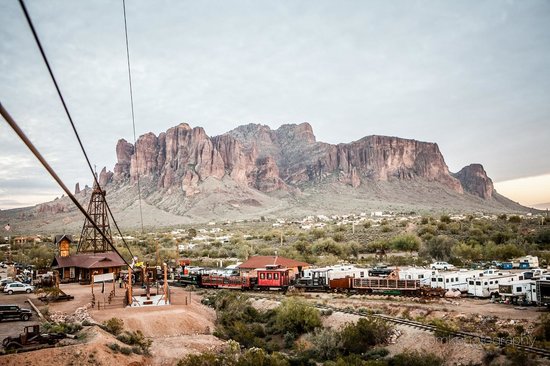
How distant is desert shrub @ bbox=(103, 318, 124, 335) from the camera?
2381 centimetres

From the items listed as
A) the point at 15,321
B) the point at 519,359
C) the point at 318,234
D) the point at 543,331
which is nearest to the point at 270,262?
the point at 15,321

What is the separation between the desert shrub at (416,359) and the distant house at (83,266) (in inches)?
1304

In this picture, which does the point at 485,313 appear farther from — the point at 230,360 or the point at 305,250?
the point at 305,250

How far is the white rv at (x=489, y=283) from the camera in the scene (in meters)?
30.8

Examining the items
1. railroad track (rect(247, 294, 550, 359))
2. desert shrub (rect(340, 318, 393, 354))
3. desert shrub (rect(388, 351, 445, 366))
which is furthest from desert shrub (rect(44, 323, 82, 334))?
desert shrub (rect(388, 351, 445, 366))

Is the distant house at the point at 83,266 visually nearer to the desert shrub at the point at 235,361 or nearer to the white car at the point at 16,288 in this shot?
the white car at the point at 16,288

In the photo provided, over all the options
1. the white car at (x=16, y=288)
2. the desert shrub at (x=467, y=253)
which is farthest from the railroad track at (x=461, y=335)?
the desert shrub at (x=467, y=253)

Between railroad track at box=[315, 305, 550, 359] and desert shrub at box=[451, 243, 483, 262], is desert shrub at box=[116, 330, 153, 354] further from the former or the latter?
desert shrub at box=[451, 243, 483, 262]

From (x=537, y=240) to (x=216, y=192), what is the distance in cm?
12096

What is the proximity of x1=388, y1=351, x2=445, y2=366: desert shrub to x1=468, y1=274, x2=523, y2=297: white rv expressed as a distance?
43.1 ft

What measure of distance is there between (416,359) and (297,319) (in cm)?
951

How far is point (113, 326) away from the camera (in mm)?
24156

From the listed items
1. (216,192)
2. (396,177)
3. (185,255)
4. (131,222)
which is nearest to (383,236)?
(185,255)

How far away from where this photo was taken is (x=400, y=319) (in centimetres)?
2580
